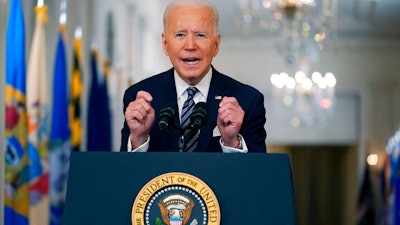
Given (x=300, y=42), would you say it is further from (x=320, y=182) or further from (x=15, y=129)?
(x=320, y=182)

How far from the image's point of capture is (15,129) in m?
8.11

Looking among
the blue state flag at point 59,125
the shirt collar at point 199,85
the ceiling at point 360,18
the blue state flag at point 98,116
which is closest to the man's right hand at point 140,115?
the shirt collar at point 199,85

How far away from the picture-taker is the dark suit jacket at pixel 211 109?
3.30m

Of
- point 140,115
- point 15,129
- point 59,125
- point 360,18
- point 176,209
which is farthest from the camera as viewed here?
point 360,18

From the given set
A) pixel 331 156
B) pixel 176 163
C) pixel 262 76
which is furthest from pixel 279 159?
pixel 331 156

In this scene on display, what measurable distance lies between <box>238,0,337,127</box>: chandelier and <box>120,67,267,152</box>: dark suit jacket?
11736mm

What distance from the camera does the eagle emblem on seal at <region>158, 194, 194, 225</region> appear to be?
286cm

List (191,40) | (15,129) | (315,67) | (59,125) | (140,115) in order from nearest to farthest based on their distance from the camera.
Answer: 1. (140,115)
2. (191,40)
3. (15,129)
4. (59,125)
5. (315,67)

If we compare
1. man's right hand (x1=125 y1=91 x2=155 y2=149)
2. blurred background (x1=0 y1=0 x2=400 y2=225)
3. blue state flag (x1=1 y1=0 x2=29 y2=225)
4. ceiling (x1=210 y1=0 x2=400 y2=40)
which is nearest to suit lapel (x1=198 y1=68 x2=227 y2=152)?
man's right hand (x1=125 y1=91 x2=155 y2=149)

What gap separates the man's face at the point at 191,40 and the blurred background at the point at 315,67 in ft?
40.1

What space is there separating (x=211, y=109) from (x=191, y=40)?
0.85 ft

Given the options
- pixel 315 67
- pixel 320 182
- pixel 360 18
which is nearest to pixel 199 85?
pixel 360 18

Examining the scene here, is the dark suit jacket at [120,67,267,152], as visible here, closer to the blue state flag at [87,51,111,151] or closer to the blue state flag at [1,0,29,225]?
the blue state flag at [1,0,29,225]

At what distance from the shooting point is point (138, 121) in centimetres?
313
